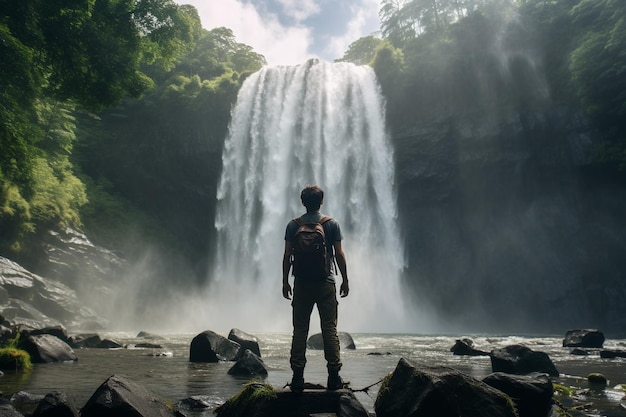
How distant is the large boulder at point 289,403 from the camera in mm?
4580

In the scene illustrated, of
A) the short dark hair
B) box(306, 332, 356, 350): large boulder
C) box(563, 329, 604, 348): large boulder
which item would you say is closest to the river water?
box(306, 332, 356, 350): large boulder

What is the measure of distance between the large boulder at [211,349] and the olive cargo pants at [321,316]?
635cm

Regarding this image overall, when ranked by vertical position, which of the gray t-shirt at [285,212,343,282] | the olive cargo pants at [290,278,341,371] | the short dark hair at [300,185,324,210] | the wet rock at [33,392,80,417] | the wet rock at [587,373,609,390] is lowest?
the wet rock at [587,373,609,390]

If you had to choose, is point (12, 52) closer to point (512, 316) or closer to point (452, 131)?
point (452, 131)

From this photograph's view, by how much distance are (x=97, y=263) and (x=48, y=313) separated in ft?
21.4

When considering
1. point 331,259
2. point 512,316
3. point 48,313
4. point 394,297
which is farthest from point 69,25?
point 512,316

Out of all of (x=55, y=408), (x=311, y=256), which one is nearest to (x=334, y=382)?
(x=311, y=256)

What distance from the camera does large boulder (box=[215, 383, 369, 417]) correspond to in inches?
180

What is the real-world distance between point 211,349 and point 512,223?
2912 centimetres

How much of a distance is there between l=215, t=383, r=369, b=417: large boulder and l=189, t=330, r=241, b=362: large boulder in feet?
20.4

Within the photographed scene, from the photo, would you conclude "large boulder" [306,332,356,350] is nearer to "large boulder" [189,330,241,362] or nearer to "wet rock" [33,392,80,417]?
"large boulder" [189,330,241,362]

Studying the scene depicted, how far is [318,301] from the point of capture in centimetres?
511

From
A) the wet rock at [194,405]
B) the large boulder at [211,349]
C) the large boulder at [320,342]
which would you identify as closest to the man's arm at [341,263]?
the wet rock at [194,405]

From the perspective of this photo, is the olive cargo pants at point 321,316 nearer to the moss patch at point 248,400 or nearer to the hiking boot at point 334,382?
the hiking boot at point 334,382
